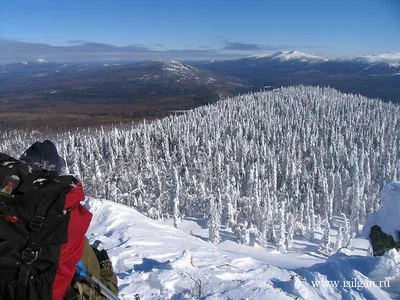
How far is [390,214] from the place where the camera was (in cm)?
2009

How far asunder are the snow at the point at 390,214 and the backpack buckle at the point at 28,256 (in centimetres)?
2072

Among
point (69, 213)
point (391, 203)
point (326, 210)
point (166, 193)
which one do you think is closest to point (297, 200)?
point (326, 210)

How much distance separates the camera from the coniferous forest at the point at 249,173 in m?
57.2

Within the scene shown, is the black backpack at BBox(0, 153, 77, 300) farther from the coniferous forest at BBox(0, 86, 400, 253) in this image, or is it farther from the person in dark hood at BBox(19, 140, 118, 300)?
the coniferous forest at BBox(0, 86, 400, 253)

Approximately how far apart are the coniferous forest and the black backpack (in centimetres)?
4819

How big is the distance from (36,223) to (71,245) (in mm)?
407

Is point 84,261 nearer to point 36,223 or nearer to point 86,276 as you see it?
point 86,276

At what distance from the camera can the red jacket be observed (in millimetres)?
2775

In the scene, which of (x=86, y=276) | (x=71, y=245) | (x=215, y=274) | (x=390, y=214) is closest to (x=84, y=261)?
(x=86, y=276)

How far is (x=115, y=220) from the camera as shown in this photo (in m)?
16.8

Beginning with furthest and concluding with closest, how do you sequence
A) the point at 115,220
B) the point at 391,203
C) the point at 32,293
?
the point at 391,203, the point at 115,220, the point at 32,293

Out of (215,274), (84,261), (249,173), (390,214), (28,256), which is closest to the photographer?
(28,256)

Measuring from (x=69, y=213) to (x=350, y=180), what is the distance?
8642 centimetres

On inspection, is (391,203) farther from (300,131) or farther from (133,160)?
(300,131)
